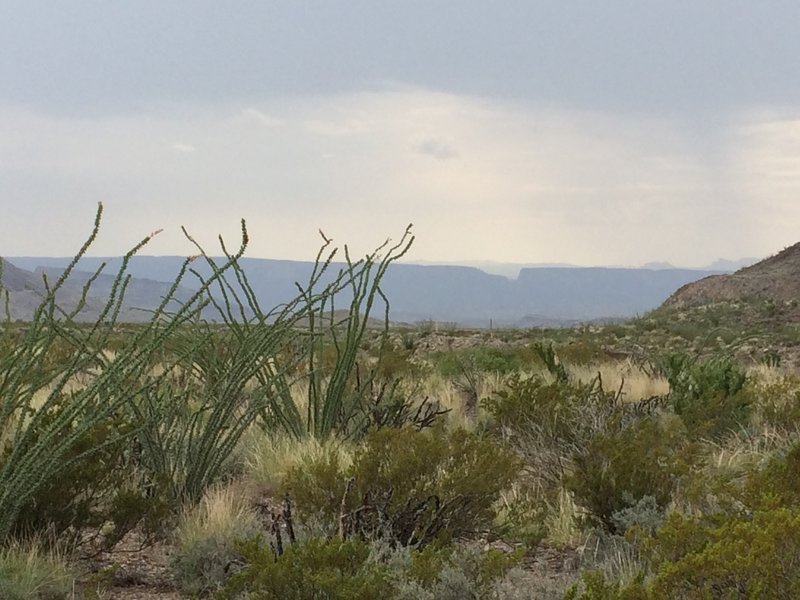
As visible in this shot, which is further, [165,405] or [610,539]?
[165,405]

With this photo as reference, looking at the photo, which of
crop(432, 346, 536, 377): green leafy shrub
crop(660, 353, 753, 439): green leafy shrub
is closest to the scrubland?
crop(660, 353, 753, 439): green leafy shrub

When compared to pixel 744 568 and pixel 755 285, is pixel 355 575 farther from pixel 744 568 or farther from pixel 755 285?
pixel 755 285

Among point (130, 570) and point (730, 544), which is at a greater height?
point (730, 544)

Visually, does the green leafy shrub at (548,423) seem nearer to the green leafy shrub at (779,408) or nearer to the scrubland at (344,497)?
the scrubland at (344,497)

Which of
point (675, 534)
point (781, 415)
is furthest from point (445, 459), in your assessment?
point (781, 415)

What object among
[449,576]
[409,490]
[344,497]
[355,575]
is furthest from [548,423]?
[355,575]

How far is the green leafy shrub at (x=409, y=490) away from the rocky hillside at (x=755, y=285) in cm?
3272

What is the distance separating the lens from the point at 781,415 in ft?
26.7

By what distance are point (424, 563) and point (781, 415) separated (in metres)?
5.88

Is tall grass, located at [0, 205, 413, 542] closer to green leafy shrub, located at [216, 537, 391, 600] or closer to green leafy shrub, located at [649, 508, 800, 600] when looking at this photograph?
green leafy shrub, located at [216, 537, 391, 600]

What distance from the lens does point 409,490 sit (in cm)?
495

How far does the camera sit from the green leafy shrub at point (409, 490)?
4.80 m

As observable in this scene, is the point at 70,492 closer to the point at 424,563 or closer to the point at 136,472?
the point at 136,472

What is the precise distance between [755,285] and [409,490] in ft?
128
